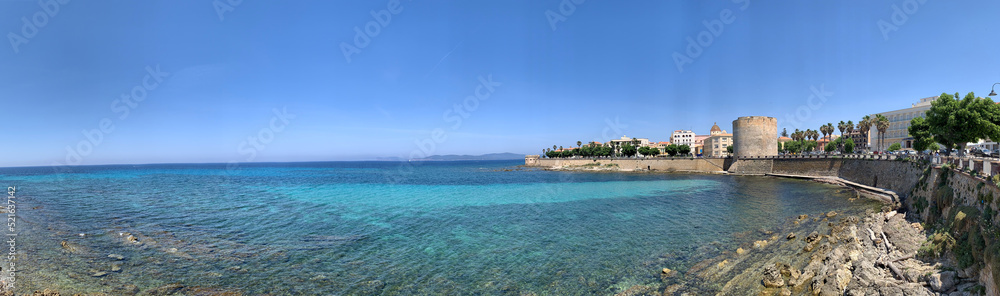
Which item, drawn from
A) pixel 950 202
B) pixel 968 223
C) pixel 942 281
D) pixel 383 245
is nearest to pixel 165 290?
pixel 383 245

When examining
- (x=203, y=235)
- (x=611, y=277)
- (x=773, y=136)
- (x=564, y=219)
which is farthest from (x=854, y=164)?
(x=203, y=235)

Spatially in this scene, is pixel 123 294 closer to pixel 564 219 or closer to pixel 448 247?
pixel 448 247

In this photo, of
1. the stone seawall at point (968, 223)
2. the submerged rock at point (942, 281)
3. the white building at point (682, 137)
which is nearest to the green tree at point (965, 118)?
the stone seawall at point (968, 223)

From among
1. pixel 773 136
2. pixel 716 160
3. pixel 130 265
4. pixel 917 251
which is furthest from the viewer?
pixel 716 160

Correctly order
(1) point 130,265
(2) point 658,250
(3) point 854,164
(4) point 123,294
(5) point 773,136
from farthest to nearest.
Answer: (5) point 773,136, (3) point 854,164, (2) point 658,250, (1) point 130,265, (4) point 123,294

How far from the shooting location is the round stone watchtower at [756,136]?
54031 millimetres

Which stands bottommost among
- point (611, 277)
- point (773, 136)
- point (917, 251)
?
point (611, 277)

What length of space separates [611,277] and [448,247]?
223 inches

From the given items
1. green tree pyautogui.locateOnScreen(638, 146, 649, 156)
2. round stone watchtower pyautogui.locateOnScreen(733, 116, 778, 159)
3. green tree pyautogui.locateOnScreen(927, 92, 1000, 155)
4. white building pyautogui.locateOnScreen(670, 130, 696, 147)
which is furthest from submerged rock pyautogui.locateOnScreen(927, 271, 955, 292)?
white building pyautogui.locateOnScreen(670, 130, 696, 147)

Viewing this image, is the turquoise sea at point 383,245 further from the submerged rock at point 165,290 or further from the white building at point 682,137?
the white building at point 682,137

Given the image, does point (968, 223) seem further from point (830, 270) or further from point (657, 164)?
point (657, 164)

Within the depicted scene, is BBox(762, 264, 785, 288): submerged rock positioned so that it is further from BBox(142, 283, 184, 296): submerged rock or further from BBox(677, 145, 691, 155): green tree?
BBox(677, 145, 691, 155): green tree

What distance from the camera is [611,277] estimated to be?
10.4 metres

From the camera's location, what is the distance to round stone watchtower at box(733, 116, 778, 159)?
54.0 meters
